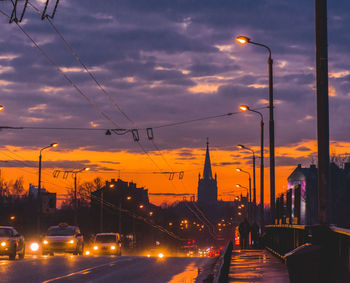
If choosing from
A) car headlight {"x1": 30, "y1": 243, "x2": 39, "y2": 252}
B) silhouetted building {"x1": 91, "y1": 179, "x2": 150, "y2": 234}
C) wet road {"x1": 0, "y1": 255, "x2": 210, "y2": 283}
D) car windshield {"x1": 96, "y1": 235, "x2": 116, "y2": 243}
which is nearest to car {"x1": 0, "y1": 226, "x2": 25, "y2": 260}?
wet road {"x1": 0, "y1": 255, "x2": 210, "y2": 283}

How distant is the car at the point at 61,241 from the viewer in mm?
39531

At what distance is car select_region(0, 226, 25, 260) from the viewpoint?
3069 centimetres

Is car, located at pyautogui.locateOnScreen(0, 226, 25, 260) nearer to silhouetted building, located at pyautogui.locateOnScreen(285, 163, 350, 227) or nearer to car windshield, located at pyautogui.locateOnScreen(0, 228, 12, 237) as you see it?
car windshield, located at pyautogui.locateOnScreen(0, 228, 12, 237)

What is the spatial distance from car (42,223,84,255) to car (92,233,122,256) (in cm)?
531

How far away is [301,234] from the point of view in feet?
59.2

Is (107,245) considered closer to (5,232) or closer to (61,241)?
(61,241)

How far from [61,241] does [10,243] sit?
8.73 meters

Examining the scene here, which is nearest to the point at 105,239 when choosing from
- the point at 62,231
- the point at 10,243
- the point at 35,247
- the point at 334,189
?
the point at 35,247

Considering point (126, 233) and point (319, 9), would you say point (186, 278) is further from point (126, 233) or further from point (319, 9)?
point (126, 233)

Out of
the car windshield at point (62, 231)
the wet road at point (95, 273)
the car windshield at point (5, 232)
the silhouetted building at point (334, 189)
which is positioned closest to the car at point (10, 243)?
the car windshield at point (5, 232)

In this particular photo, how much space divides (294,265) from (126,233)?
123 m

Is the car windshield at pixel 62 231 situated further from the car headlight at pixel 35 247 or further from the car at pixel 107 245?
the car headlight at pixel 35 247

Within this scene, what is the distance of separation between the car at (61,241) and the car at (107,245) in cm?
531

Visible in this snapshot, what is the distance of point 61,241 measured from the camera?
39.5m
